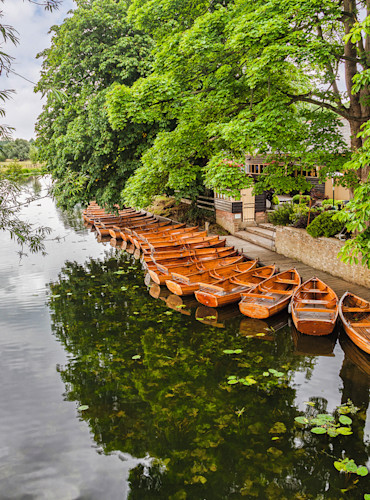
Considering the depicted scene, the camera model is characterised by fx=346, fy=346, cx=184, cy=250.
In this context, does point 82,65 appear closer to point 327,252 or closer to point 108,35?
point 108,35

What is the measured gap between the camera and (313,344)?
884 cm

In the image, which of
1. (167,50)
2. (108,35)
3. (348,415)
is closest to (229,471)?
(348,415)

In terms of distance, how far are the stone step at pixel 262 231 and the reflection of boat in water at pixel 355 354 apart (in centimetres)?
751

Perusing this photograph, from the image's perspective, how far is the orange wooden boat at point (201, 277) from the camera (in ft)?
38.2

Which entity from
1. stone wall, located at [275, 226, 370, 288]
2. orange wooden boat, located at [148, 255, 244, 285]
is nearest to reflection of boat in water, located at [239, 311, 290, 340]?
stone wall, located at [275, 226, 370, 288]

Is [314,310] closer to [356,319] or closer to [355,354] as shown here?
[356,319]

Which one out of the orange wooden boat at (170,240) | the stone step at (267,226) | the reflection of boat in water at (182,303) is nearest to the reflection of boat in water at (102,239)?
the orange wooden boat at (170,240)

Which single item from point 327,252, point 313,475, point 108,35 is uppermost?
point 108,35

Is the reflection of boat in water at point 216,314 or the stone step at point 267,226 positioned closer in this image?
the reflection of boat in water at point 216,314

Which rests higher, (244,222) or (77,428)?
(244,222)

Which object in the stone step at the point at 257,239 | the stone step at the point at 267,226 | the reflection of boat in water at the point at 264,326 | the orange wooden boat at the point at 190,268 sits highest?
the stone step at the point at 267,226

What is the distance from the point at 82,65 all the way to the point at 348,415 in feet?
56.3

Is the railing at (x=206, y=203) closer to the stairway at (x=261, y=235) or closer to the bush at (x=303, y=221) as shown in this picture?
the stairway at (x=261, y=235)

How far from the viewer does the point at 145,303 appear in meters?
12.0
